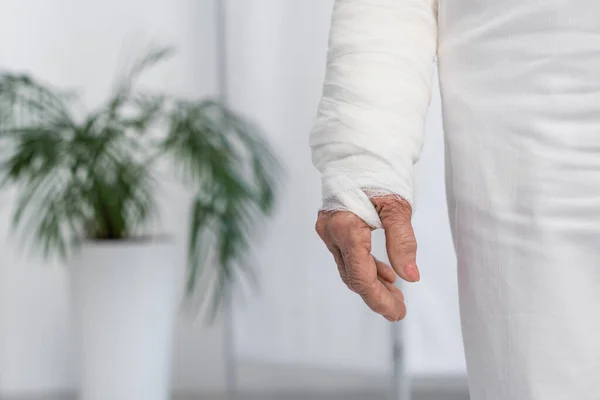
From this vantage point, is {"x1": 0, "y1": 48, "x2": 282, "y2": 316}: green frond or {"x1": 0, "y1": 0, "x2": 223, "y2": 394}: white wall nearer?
{"x1": 0, "y1": 48, "x2": 282, "y2": 316}: green frond

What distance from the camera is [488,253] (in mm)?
765

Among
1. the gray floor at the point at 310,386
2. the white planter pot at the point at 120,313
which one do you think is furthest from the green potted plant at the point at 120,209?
the gray floor at the point at 310,386

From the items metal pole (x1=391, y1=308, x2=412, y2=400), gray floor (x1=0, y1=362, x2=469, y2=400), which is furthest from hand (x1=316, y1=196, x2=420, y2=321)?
gray floor (x1=0, y1=362, x2=469, y2=400)

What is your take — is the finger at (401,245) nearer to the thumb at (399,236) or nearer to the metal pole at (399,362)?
the thumb at (399,236)

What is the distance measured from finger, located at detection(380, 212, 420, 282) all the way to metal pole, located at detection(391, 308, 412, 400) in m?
1.32

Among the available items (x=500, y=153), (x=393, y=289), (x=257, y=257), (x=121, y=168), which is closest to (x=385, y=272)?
(x=393, y=289)

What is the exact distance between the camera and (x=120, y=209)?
1929 millimetres

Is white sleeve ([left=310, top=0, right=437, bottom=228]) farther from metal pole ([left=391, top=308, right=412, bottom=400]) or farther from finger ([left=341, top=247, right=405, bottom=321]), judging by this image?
metal pole ([left=391, top=308, right=412, bottom=400])

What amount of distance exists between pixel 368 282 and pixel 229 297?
5.24ft

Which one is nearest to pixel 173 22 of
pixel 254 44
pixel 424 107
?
pixel 254 44

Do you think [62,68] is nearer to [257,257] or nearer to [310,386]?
[257,257]

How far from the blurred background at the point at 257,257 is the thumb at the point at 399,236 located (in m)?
1.32

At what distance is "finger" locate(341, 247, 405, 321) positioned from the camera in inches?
28.7

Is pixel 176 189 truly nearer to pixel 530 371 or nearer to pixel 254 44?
pixel 254 44
